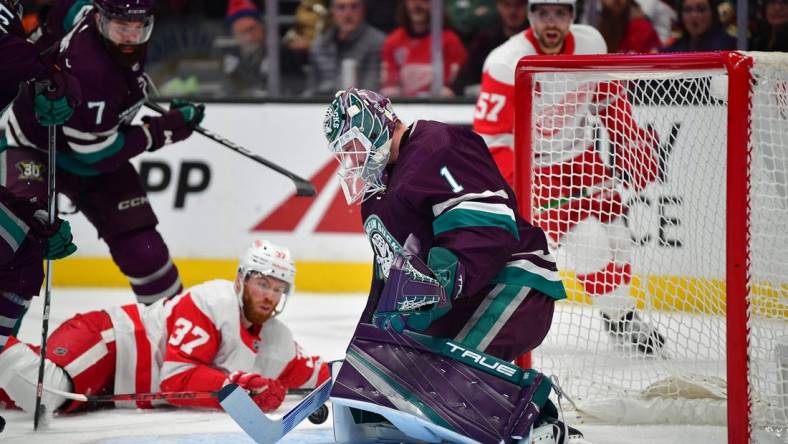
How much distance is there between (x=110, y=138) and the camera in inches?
146

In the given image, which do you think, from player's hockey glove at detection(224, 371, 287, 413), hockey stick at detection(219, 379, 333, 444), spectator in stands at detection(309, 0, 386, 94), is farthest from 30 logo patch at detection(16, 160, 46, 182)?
spectator in stands at detection(309, 0, 386, 94)

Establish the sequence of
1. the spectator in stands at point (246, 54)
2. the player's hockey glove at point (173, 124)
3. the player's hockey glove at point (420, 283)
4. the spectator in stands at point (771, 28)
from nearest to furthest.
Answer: the player's hockey glove at point (420, 283) → the player's hockey glove at point (173, 124) → the spectator in stands at point (771, 28) → the spectator in stands at point (246, 54)

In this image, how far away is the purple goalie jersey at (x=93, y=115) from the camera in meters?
3.59

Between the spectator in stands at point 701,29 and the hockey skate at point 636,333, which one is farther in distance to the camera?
the spectator in stands at point 701,29

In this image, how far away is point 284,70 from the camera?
571 cm

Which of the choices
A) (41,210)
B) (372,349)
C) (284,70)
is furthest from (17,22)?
(284,70)

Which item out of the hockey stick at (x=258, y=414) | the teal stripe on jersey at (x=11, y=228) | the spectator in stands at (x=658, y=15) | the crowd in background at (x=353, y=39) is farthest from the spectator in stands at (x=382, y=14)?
the hockey stick at (x=258, y=414)

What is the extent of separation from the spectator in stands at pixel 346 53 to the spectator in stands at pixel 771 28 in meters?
1.70

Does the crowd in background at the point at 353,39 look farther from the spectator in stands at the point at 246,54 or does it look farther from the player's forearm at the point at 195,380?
the player's forearm at the point at 195,380

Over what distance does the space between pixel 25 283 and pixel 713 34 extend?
10.5 feet

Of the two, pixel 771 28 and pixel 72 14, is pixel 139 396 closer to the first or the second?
pixel 72 14

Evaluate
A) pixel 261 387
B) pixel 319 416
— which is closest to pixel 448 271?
pixel 319 416

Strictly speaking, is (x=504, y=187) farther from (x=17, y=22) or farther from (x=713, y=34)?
(x=713, y=34)

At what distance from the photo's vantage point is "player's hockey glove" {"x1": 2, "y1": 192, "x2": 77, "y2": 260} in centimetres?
295
